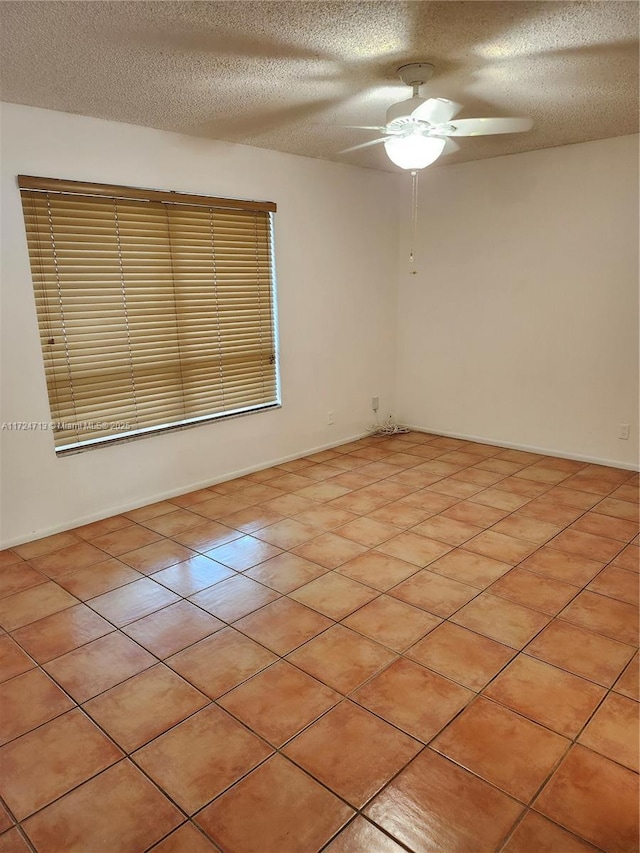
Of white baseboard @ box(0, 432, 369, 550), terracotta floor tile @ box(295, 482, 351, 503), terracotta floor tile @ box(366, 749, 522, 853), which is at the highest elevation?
white baseboard @ box(0, 432, 369, 550)

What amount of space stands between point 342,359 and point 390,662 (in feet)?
10.4

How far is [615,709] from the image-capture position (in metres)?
1.85

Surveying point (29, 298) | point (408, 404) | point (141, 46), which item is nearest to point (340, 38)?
point (141, 46)

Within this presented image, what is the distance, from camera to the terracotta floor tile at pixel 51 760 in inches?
62.6

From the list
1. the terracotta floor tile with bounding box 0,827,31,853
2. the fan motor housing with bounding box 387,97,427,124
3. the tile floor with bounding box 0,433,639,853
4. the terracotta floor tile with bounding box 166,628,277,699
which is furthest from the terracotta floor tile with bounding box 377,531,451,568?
the fan motor housing with bounding box 387,97,427,124

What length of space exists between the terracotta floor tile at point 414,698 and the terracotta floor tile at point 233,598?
719mm

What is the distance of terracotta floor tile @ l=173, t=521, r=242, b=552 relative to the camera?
315cm

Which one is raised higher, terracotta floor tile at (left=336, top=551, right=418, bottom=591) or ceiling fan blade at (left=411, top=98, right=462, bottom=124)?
ceiling fan blade at (left=411, top=98, right=462, bottom=124)

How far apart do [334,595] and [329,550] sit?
1.53ft

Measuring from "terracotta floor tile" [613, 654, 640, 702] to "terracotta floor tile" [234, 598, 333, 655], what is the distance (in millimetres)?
1103

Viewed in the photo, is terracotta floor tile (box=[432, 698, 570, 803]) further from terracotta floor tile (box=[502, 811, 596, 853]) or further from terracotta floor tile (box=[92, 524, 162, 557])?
terracotta floor tile (box=[92, 524, 162, 557])

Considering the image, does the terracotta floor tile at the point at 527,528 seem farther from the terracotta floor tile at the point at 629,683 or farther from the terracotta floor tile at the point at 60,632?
the terracotta floor tile at the point at 60,632

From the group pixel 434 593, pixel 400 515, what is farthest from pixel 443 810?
pixel 400 515

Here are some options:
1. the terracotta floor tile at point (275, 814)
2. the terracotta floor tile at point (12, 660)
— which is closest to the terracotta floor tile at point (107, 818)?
the terracotta floor tile at point (275, 814)
